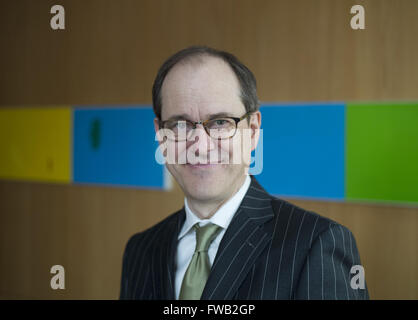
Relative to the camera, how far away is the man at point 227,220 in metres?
1.08

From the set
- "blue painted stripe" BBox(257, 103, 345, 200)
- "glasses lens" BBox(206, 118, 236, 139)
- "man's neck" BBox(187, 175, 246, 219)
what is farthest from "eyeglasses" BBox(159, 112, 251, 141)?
"blue painted stripe" BBox(257, 103, 345, 200)

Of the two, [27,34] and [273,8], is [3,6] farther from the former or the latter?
[273,8]

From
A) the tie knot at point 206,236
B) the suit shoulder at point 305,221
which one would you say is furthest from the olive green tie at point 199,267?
the suit shoulder at point 305,221

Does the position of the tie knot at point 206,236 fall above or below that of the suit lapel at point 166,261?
above

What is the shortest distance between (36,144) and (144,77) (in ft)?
4.30

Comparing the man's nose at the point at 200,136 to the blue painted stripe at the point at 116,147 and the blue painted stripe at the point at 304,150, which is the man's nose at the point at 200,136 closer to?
the blue painted stripe at the point at 304,150

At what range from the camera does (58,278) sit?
12.5ft

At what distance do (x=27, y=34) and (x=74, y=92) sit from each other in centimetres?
79

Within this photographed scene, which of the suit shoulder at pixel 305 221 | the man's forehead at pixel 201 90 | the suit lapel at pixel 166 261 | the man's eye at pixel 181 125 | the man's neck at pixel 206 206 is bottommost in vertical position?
the suit lapel at pixel 166 261

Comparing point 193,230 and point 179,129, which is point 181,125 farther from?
point 193,230

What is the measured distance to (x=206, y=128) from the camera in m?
1.15

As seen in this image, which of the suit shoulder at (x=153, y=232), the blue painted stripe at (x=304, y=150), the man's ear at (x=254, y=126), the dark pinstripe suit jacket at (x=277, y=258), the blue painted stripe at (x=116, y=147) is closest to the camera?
the dark pinstripe suit jacket at (x=277, y=258)

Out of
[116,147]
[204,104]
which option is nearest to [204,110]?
[204,104]

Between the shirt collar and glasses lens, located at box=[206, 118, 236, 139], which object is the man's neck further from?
glasses lens, located at box=[206, 118, 236, 139]
